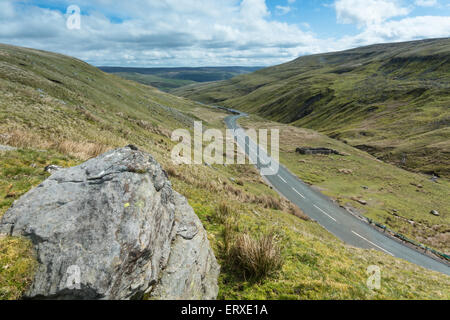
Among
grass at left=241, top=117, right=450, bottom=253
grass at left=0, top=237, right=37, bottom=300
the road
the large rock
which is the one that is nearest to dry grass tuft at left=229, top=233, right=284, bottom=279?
the large rock

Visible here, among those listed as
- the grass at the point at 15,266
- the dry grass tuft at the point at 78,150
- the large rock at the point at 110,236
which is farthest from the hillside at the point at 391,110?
the grass at the point at 15,266

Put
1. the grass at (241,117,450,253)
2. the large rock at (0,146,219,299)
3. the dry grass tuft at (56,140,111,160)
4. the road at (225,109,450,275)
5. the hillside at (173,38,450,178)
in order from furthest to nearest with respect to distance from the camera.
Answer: the hillside at (173,38,450,178) → the grass at (241,117,450,253) → the road at (225,109,450,275) → the dry grass tuft at (56,140,111,160) → the large rock at (0,146,219,299)

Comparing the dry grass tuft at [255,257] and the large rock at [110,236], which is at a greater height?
the large rock at [110,236]

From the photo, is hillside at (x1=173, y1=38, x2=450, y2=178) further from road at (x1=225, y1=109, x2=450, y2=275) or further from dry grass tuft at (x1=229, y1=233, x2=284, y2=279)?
dry grass tuft at (x1=229, y1=233, x2=284, y2=279)

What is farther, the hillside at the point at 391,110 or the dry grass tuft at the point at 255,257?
the hillside at the point at 391,110

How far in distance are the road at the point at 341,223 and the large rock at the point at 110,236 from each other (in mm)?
27095

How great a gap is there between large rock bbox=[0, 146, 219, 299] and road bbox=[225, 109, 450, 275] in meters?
27.1

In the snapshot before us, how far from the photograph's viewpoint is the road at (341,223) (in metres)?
26.2

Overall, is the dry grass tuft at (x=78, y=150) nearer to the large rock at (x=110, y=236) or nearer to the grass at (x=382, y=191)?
the large rock at (x=110, y=236)

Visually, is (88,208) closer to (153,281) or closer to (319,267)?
(153,281)

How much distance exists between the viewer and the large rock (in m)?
4.64

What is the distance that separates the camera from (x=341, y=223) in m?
32.7

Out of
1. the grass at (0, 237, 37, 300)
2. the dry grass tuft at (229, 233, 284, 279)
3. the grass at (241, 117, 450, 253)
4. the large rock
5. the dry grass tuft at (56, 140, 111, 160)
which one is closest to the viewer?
the grass at (0, 237, 37, 300)

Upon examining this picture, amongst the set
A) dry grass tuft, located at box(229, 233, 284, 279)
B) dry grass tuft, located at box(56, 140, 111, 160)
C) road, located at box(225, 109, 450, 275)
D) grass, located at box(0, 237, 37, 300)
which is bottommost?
road, located at box(225, 109, 450, 275)
